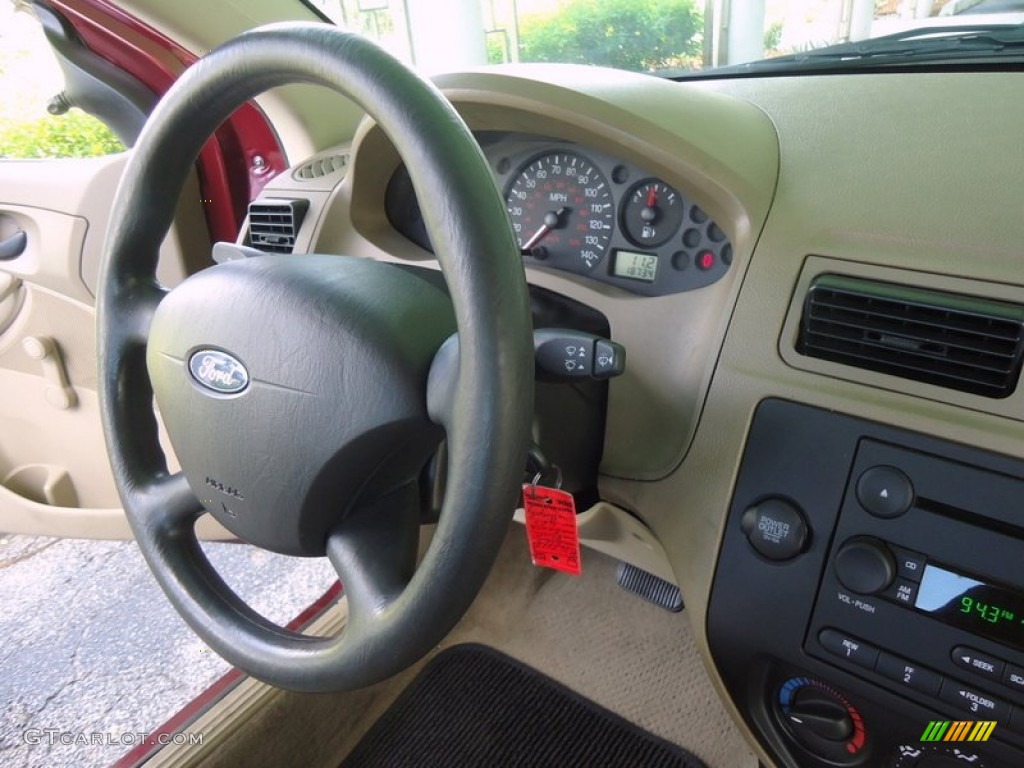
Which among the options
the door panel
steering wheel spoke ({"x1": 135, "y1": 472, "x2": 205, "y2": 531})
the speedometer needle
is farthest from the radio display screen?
the door panel

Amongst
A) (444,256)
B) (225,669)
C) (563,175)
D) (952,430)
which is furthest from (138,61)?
(952,430)

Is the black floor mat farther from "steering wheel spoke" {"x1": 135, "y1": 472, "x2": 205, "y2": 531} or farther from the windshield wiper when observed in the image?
the windshield wiper

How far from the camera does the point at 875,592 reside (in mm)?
766

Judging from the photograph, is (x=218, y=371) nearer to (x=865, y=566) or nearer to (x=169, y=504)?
(x=169, y=504)

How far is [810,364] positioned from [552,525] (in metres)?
0.35

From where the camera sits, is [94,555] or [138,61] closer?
[138,61]

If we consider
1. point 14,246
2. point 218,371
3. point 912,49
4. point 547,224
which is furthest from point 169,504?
point 14,246

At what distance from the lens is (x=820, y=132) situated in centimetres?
93

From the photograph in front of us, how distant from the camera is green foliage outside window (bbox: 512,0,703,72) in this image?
58.0 inches

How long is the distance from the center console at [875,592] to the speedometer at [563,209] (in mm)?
371

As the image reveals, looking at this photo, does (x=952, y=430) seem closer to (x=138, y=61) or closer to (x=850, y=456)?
(x=850, y=456)

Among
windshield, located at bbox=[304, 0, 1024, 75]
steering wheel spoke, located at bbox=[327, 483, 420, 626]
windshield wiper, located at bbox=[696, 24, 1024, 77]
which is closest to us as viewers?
steering wheel spoke, located at bbox=[327, 483, 420, 626]

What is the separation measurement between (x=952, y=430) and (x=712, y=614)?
351mm

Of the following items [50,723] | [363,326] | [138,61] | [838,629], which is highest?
[138,61]
